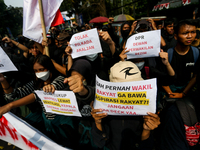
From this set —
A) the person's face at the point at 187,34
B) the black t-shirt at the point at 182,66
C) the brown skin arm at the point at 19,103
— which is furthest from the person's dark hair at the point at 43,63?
the person's face at the point at 187,34

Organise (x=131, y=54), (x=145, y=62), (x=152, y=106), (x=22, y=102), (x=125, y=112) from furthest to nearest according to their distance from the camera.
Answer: (x=145, y=62)
(x=131, y=54)
(x=22, y=102)
(x=125, y=112)
(x=152, y=106)

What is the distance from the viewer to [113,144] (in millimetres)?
1437

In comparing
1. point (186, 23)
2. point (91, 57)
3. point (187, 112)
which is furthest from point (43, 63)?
point (186, 23)

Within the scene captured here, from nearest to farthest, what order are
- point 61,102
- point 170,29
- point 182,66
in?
point 61,102 < point 182,66 < point 170,29

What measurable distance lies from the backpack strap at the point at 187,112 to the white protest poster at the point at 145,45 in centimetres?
103

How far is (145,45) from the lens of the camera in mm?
2193

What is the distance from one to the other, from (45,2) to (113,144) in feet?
9.31

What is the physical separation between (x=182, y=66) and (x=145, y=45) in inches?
30.9

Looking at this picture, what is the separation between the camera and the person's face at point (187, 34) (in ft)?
6.91

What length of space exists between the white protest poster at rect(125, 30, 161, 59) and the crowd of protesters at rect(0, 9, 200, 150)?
4.6 inches

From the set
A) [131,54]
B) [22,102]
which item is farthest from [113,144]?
[131,54]

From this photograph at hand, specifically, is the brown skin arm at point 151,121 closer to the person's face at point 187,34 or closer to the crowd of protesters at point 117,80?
the crowd of protesters at point 117,80

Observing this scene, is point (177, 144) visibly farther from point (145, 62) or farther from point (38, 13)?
point (38, 13)

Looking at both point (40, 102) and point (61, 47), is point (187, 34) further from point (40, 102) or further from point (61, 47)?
point (61, 47)
